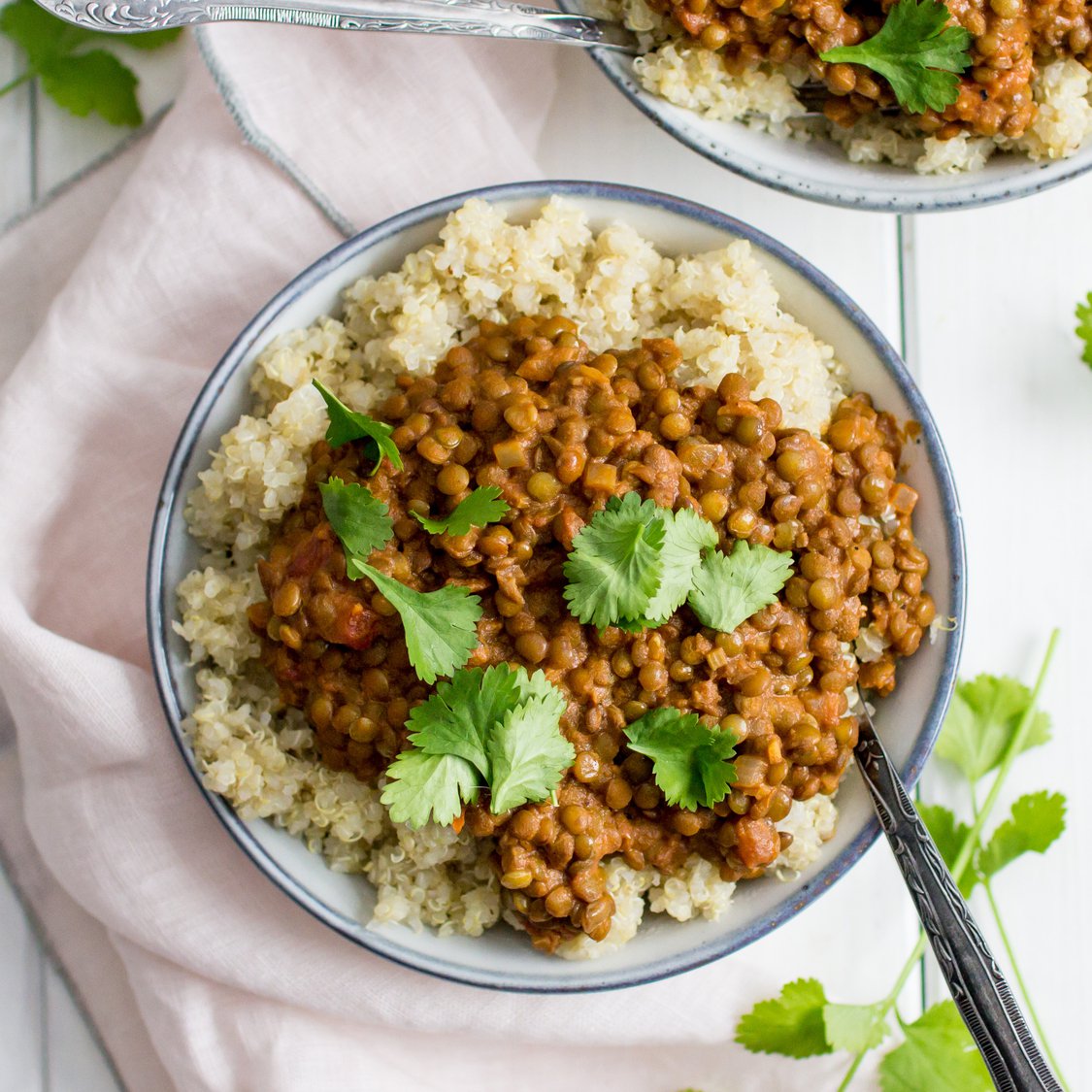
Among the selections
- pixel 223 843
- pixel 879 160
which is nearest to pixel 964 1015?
pixel 223 843

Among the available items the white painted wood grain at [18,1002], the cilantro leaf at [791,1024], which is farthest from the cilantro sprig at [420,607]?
the white painted wood grain at [18,1002]

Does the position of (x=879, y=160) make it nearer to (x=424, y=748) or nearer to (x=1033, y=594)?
(x=1033, y=594)

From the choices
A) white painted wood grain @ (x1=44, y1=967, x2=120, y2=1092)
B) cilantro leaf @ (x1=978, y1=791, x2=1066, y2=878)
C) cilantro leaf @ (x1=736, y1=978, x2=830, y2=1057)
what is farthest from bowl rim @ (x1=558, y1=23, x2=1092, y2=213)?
white painted wood grain @ (x1=44, y1=967, x2=120, y2=1092)

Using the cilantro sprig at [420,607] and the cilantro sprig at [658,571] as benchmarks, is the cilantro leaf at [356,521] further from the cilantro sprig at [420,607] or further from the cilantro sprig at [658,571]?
the cilantro sprig at [658,571]

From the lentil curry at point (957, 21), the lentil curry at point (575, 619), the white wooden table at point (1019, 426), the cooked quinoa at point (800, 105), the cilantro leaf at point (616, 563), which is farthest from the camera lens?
the white wooden table at point (1019, 426)

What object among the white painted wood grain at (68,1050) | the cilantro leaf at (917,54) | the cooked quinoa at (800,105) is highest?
the cilantro leaf at (917,54)

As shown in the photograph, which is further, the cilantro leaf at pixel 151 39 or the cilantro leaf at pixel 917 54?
the cilantro leaf at pixel 151 39
